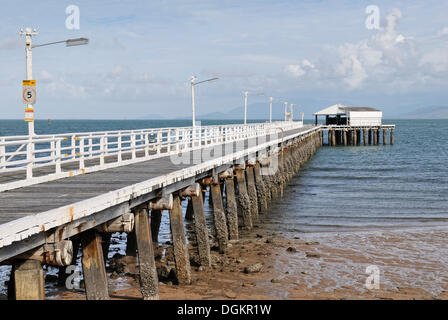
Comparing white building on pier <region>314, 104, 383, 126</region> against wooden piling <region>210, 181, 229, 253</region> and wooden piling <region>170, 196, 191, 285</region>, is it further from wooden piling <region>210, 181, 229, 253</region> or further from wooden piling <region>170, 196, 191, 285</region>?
wooden piling <region>170, 196, 191, 285</region>

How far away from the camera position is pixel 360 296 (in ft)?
40.9

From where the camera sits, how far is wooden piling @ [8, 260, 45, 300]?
653 cm

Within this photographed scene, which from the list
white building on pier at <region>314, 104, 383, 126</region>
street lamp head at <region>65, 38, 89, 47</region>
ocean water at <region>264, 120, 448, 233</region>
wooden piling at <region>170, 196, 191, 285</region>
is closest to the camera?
wooden piling at <region>170, 196, 191, 285</region>

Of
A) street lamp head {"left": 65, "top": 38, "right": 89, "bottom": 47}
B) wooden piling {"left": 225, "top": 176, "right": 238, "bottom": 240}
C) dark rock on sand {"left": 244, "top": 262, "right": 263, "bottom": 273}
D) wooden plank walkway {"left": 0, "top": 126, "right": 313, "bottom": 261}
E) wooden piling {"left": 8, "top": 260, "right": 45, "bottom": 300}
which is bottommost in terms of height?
dark rock on sand {"left": 244, "top": 262, "right": 263, "bottom": 273}

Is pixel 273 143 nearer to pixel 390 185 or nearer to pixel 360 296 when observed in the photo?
pixel 390 185

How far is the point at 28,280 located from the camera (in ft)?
21.8

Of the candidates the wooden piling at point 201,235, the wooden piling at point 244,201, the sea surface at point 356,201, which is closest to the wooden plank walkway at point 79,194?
the wooden piling at point 201,235

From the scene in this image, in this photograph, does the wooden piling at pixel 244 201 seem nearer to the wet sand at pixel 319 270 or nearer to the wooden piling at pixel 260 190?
the wet sand at pixel 319 270

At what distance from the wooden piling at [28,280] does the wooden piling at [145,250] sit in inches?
149

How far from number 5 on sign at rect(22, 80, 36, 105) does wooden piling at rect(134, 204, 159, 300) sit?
506 cm

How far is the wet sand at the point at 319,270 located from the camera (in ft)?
40.9

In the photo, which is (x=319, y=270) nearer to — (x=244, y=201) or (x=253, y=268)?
(x=253, y=268)

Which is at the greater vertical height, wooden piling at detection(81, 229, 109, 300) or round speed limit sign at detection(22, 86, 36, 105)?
round speed limit sign at detection(22, 86, 36, 105)

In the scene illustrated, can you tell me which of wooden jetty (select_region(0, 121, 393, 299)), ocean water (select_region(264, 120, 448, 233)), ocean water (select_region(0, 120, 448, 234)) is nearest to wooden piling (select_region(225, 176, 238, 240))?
wooden jetty (select_region(0, 121, 393, 299))
